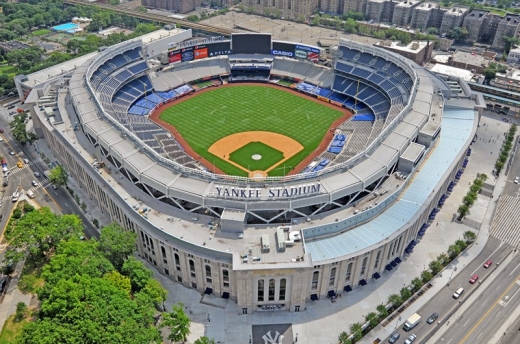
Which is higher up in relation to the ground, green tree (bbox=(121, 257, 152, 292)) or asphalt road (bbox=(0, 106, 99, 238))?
green tree (bbox=(121, 257, 152, 292))

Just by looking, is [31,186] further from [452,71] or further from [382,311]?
[452,71]

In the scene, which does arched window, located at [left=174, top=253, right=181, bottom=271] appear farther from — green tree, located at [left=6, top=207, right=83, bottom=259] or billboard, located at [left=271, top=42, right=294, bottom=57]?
billboard, located at [left=271, top=42, right=294, bottom=57]

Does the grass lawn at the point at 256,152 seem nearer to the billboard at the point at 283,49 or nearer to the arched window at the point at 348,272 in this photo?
the arched window at the point at 348,272

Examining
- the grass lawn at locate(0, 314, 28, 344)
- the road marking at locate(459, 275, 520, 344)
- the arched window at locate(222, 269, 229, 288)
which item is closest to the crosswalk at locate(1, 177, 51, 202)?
the grass lawn at locate(0, 314, 28, 344)

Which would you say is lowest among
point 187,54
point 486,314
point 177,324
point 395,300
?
point 486,314

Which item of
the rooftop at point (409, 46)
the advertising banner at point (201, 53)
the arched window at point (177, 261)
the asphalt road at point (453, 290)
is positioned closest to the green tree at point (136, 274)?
the arched window at point (177, 261)

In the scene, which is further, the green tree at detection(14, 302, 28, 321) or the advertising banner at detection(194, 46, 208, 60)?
the advertising banner at detection(194, 46, 208, 60)

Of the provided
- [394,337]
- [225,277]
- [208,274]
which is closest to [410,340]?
[394,337]
